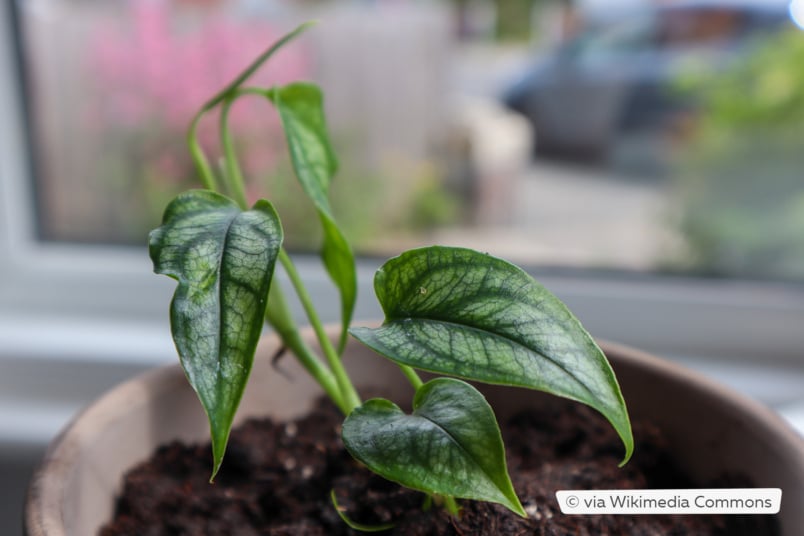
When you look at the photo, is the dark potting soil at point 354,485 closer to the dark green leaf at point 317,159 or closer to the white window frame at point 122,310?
the dark green leaf at point 317,159

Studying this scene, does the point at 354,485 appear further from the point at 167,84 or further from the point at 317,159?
the point at 167,84

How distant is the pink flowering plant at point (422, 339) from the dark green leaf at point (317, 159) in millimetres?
78

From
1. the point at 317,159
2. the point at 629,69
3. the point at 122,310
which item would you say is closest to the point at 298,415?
the point at 317,159


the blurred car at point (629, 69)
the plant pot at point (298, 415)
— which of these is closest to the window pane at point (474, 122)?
the blurred car at point (629, 69)

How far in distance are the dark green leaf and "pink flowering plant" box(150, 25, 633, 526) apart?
0.25ft

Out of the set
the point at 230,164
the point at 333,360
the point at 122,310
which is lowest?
the point at 122,310

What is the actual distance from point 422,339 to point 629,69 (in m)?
0.69

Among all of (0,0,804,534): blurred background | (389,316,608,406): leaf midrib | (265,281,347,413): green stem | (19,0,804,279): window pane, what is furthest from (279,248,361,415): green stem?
(19,0,804,279): window pane

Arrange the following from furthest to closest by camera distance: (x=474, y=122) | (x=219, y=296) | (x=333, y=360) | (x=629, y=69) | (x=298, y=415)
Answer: (x=474, y=122) < (x=629, y=69) < (x=298, y=415) < (x=333, y=360) < (x=219, y=296)

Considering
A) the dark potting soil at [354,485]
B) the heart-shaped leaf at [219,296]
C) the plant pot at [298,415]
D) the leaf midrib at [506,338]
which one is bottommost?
the dark potting soil at [354,485]

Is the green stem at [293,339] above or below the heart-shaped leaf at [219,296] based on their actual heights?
below

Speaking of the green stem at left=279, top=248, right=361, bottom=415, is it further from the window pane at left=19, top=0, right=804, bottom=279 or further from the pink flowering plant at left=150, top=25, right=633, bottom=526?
the window pane at left=19, top=0, right=804, bottom=279

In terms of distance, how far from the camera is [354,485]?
0.49m

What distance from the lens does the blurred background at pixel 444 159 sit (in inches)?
34.4
